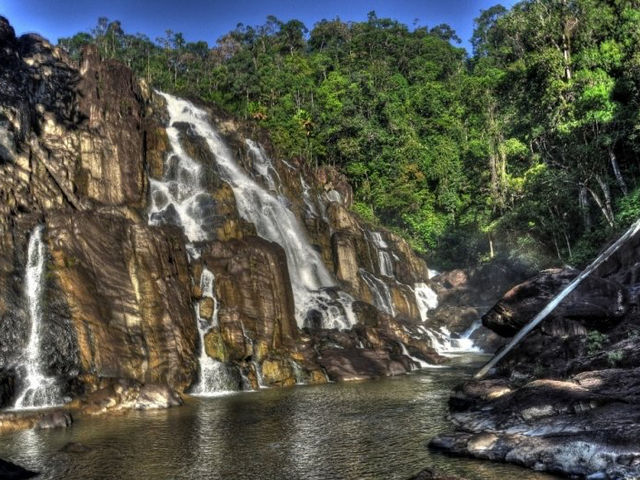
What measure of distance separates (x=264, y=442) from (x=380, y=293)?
3340 centimetres

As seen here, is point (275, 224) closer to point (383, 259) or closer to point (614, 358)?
point (383, 259)

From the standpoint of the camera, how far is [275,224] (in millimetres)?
46031

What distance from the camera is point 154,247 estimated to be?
29938 mm

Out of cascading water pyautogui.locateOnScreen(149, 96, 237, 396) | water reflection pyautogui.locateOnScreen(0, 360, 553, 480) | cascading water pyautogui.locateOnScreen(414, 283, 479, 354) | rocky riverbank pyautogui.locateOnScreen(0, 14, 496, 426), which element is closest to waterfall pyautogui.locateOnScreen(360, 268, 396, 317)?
rocky riverbank pyautogui.locateOnScreen(0, 14, 496, 426)

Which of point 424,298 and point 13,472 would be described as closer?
point 13,472

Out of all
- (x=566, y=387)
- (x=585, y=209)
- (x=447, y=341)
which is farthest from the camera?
(x=447, y=341)

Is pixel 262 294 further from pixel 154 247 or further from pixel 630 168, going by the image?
pixel 630 168

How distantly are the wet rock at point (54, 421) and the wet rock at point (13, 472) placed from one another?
6065 millimetres

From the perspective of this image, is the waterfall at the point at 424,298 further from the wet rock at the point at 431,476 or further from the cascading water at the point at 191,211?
the wet rock at the point at 431,476

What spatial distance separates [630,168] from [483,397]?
30.0 metres

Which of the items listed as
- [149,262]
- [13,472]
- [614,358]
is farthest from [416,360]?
[13,472]

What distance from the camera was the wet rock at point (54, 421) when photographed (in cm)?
1923

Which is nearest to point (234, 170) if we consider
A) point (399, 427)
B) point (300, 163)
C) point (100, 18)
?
point (300, 163)

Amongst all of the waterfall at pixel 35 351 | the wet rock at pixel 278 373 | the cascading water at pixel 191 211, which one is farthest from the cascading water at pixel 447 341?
the waterfall at pixel 35 351
